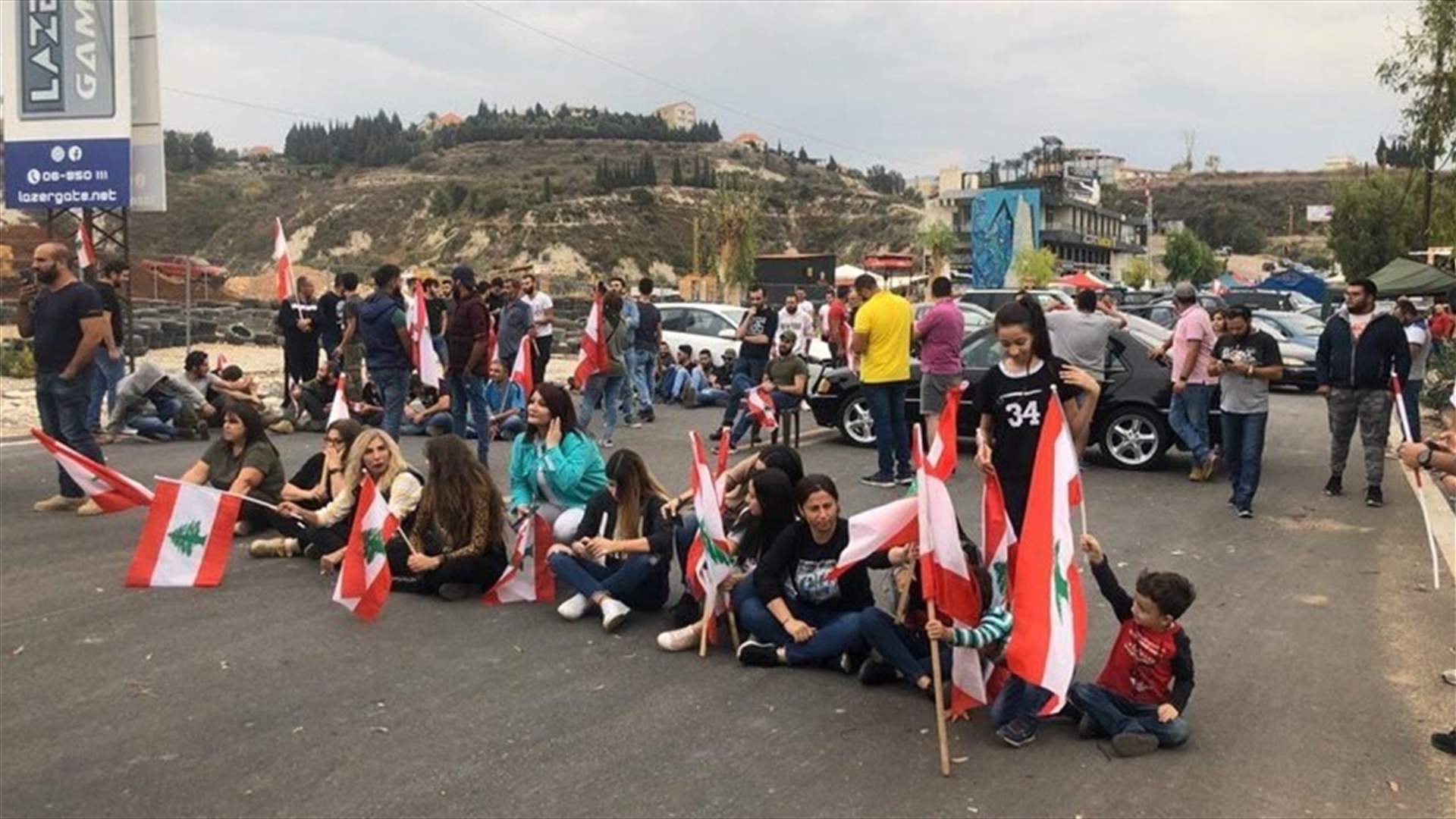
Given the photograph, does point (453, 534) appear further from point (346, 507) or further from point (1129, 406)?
point (1129, 406)

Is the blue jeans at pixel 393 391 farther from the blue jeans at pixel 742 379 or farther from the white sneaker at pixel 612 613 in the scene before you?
the white sneaker at pixel 612 613

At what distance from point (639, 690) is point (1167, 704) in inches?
88.7

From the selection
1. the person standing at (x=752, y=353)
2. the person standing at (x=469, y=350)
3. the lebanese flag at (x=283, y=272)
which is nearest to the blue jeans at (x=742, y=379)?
the person standing at (x=752, y=353)

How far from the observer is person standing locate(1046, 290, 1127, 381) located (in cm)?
1073

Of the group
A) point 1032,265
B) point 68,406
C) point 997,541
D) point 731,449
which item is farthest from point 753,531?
point 1032,265

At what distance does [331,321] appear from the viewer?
46.5ft

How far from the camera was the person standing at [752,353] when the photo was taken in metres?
13.5

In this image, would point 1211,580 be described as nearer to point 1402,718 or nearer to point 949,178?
point 1402,718

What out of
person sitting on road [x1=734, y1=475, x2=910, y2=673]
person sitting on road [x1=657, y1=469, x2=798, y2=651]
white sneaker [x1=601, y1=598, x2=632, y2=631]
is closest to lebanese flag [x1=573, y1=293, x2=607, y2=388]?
white sneaker [x1=601, y1=598, x2=632, y2=631]

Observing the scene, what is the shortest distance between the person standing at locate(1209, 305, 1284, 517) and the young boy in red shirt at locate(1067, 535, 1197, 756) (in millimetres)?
5007

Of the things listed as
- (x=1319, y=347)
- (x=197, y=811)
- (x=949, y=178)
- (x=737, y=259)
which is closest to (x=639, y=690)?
(x=197, y=811)

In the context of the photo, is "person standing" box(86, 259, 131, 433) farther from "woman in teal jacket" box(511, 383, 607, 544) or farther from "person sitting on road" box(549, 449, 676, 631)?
"person sitting on road" box(549, 449, 676, 631)

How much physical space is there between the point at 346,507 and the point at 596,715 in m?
3.08

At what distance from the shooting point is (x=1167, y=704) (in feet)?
15.4
